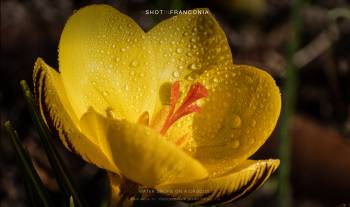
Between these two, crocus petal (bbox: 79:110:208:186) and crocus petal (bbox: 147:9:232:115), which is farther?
crocus petal (bbox: 147:9:232:115)

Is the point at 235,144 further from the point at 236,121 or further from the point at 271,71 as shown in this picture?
the point at 271,71

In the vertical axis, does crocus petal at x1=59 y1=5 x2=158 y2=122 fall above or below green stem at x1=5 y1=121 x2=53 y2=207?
above

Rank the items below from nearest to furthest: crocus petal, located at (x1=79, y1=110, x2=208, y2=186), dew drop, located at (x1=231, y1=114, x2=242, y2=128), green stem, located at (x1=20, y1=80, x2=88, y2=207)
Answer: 1. crocus petal, located at (x1=79, y1=110, x2=208, y2=186)
2. green stem, located at (x1=20, y1=80, x2=88, y2=207)
3. dew drop, located at (x1=231, y1=114, x2=242, y2=128)

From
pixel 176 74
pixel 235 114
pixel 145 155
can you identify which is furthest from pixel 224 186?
pixel 176 74

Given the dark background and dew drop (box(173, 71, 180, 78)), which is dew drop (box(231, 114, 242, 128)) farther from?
the dark background

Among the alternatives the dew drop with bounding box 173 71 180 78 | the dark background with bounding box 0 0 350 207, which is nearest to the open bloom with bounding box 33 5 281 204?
the dew drop with bounding box 173 71 180 78

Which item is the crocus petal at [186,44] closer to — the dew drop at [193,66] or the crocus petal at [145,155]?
the dew drop at [193,66]
